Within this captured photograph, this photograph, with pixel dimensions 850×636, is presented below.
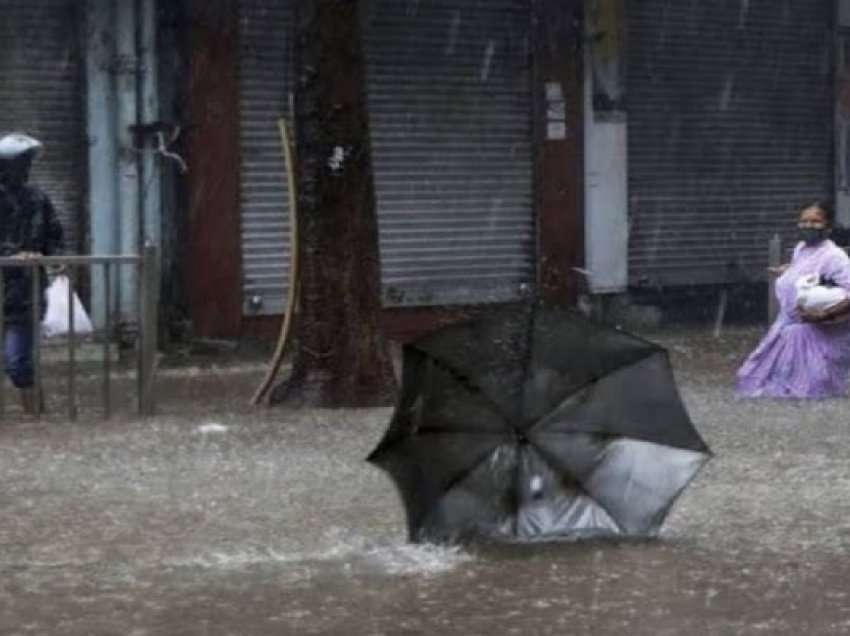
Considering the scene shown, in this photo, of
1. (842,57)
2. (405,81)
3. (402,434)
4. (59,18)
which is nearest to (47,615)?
(402,434)

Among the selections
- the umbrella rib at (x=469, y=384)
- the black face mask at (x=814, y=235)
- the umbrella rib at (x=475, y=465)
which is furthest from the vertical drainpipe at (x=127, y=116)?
the umbrella rib at (x=475, y=465)

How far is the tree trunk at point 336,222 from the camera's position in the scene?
12797 mm

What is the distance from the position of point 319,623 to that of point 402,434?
1.35 m

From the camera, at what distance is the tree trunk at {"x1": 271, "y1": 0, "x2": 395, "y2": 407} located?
12.8 meters

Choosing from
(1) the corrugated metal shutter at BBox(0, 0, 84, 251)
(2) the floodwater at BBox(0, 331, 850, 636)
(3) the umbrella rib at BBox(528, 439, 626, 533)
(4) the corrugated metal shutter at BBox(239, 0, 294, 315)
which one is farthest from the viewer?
(4) the corrugated metal shutter at BBox(239, 0, 294, 315)

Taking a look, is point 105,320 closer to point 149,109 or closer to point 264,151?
point 149,109

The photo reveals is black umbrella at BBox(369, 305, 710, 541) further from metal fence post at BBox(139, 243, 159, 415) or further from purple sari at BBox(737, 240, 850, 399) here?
purple sari at BBox(737, 240, 850, 399)

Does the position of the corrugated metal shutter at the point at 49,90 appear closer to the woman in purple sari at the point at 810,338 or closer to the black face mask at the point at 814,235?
the woman in purple sari at the point at 810,338

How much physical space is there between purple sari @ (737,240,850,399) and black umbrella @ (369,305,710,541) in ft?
18.1

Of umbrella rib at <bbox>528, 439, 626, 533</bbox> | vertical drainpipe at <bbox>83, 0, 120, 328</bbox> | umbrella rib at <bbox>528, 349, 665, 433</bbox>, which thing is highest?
vertical drainpipe at <bbox>83, 0, 120, 328</bbox>

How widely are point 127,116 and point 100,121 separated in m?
0.22

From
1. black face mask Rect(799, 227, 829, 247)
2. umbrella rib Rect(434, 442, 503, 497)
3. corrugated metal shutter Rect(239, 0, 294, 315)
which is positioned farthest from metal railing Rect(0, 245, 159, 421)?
corrugated metal shutter Rect(239, 0, 294, 315)

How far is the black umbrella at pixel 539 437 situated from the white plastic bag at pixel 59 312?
4532 millimetres

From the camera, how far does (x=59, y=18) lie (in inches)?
645
